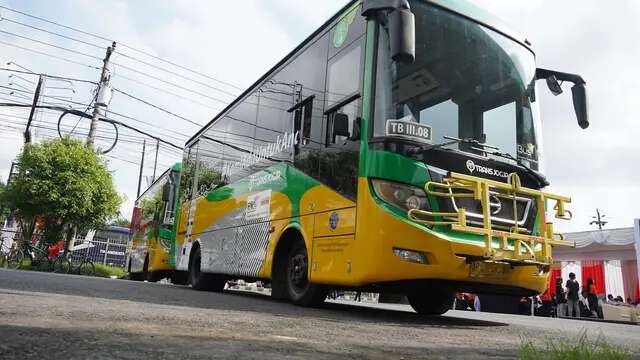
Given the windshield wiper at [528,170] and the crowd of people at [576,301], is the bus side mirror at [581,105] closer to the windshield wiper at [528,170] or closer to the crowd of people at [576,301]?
the windshield wiper at [528,170]

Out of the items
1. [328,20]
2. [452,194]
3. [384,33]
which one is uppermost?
[328,20]

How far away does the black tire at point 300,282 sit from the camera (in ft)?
20.6

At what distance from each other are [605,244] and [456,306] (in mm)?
5457

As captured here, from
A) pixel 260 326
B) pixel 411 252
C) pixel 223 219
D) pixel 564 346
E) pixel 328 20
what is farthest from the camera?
pixel 223 219

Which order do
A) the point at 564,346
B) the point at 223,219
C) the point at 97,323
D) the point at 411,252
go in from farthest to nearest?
1. the point at 223,219
2. the point at 411,252
3. the point at 97,323
4. the point at 564,346

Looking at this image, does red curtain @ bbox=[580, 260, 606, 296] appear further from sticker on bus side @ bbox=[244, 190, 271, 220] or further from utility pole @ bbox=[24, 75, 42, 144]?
utility pole @ bbox=[24, 75, 42, 144]

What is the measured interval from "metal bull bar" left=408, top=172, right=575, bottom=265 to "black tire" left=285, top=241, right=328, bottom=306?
1.73 meters

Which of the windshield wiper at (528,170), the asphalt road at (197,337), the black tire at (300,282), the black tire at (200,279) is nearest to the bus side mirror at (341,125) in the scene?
the windshield wiper at (528,170)

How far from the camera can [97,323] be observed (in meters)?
3.25

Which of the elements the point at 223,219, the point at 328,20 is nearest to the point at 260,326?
the point at 328,20

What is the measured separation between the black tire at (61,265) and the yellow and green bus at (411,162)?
13785 mm

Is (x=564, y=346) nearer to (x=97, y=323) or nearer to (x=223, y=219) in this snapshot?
(x=97, y=323)

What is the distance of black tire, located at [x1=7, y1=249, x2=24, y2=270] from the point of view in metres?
18.3

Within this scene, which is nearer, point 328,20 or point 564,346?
point 564,346
